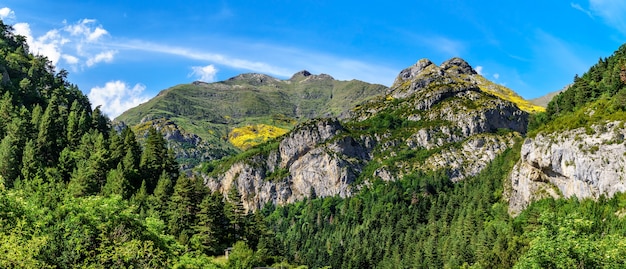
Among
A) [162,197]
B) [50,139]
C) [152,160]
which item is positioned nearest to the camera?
[162,197]

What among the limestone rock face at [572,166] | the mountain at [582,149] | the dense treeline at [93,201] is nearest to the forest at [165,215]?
the dense treeline at [93,201]

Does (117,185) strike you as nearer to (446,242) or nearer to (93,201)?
(93,201)

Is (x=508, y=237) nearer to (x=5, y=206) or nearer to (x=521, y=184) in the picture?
(x=521, y=184)

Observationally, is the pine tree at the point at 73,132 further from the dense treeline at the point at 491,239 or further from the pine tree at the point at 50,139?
the dense treeline at the point at 491,239

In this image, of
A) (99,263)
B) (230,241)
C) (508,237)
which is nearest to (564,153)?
Result: (508,237)

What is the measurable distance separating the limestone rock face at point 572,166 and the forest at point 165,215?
4720mm

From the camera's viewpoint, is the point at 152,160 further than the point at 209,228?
Yes

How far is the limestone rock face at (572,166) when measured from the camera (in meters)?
119

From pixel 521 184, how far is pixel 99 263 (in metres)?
142

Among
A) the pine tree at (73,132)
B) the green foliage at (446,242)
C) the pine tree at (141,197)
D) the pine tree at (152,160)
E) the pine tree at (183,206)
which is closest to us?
the pine tree at (183,206)

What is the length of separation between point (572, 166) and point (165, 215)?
10825 centimetres

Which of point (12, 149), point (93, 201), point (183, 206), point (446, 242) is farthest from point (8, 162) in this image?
point (446, 242)

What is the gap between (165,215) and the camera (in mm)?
83250

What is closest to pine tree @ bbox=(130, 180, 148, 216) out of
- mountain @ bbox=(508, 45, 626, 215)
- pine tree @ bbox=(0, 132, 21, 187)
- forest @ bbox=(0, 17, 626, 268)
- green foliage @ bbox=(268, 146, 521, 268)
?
forest @ bbox=(0, 17, 626, 268)
